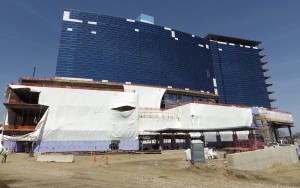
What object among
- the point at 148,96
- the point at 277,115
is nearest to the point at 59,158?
the point at 148,96

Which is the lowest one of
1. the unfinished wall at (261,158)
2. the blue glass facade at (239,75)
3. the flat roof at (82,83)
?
the unfinished wall at (261,158)

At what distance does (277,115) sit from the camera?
8906cm

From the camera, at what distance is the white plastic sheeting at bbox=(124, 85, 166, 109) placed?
6931 centimetres

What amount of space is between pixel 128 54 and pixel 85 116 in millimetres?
49864

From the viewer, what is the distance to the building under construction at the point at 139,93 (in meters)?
48.0

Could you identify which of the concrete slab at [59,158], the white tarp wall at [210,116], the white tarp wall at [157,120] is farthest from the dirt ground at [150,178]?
the white tarp wall at [157,120]

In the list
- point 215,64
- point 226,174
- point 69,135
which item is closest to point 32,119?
point 69,135

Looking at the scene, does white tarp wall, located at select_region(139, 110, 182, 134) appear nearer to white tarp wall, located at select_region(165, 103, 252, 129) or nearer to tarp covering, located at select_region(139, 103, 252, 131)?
tarp covering, located at select_region(139, 103, 252, 131)

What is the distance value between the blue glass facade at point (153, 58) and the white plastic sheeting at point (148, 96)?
16.9m

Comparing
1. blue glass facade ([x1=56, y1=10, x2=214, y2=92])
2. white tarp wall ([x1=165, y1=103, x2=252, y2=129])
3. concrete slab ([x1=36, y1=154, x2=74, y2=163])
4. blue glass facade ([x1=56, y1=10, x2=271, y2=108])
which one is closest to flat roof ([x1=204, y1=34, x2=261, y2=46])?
blue glass facade ([x1=56, y1=10, x2=271, y2=108])

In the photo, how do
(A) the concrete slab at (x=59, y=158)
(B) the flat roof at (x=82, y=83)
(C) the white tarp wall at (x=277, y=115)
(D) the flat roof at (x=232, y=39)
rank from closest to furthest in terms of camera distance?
(A) the concrete slab at (x=59, y=158) < (B) the flat roof at (x=82, y=83) < (C) the white tarp wall at (x=277, y=115) < (D) the flat roof at (x=232, y=39)

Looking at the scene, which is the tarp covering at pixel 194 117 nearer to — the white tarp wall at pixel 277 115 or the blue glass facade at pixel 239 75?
the white tarp wall at pixel 277 115

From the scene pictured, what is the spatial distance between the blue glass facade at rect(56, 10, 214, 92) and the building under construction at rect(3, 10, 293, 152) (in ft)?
1.35

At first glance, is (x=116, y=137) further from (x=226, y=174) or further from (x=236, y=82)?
(x=236, y=82)
